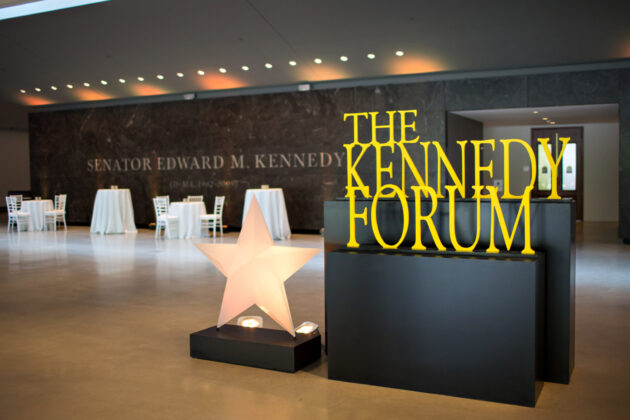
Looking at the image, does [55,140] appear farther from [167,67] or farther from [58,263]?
[58,263]

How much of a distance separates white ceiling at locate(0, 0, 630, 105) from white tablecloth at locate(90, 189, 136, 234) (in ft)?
8.64

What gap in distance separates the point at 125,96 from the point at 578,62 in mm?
10006

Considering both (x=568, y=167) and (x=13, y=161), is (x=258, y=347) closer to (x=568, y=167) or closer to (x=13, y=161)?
(x=568, y=167)

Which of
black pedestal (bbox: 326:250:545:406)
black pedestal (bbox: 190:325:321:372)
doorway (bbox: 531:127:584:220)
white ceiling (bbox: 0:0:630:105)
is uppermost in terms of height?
white ceiling (bbox: 0:0:630:105)

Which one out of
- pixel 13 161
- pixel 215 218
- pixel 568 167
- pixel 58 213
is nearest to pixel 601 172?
pixel 568 167

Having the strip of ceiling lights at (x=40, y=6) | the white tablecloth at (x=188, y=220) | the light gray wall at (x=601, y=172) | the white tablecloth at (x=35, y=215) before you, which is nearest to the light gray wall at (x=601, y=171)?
the light gray wall at (x=601, y=172)

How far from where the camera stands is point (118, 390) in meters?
3.23

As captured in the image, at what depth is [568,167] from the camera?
574 inches

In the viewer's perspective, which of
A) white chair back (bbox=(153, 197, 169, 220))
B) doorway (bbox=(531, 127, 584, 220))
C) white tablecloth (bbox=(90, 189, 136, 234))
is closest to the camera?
white chair back (bbox=(153, 197, 169, 220))

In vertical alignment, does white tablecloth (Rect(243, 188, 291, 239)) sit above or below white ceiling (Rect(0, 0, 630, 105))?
below

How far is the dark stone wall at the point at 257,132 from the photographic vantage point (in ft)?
34.6

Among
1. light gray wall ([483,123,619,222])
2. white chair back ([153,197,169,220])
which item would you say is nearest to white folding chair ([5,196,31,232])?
white chair back ([153,197,169,220])

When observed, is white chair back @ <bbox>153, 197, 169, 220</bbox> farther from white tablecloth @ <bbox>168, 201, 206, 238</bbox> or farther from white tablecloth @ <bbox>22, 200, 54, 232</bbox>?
white tablecloth @ <bbox>22, 200, 54, 232</bbox>

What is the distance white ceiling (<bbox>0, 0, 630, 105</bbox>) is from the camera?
29.3ft
